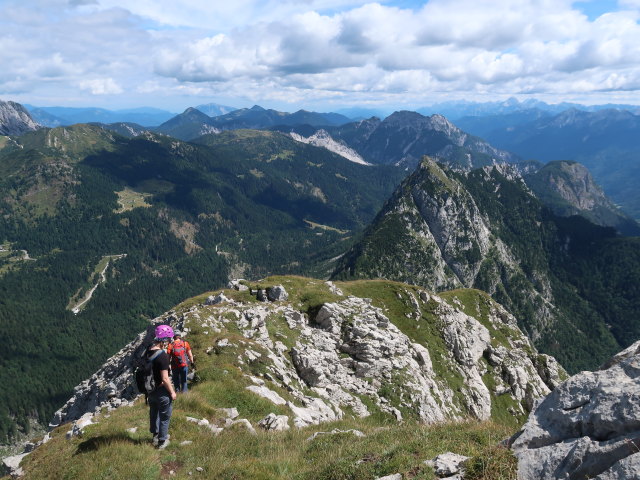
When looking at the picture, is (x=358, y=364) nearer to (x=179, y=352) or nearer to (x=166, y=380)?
(x=179, y=352)

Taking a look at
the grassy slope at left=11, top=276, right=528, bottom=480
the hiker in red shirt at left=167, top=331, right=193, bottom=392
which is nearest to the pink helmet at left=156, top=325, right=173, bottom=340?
the hiker in red shirt at left=167, top=331, right=193, bottom=392

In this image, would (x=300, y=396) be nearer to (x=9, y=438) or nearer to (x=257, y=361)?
(x=257, y=361)

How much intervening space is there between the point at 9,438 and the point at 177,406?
206622 millimetres

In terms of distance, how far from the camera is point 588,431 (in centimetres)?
1030

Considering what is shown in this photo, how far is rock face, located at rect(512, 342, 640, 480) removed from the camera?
30.4 ft

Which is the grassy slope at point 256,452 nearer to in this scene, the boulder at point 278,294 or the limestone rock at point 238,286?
the boulder at point 278,294

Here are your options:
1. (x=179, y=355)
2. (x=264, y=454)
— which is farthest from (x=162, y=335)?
(x=264, y=454)

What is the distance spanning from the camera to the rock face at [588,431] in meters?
9.27

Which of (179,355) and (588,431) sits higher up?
(588,431)

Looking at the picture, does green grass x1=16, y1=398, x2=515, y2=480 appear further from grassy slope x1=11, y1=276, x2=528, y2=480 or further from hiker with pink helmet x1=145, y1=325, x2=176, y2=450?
hiker with pink helmet x1=145, y1=325, x2=176, y2=450

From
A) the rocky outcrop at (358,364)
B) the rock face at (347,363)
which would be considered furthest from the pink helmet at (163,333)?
the rocky outcrop at (358,364)

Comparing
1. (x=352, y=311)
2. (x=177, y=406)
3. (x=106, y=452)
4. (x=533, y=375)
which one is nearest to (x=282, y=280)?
(x=352, y=311)

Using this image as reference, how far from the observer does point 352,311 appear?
64000 millimetres

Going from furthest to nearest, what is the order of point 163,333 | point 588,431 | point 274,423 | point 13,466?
point 274,423, point 13,466, point 163,333, point 588,431
